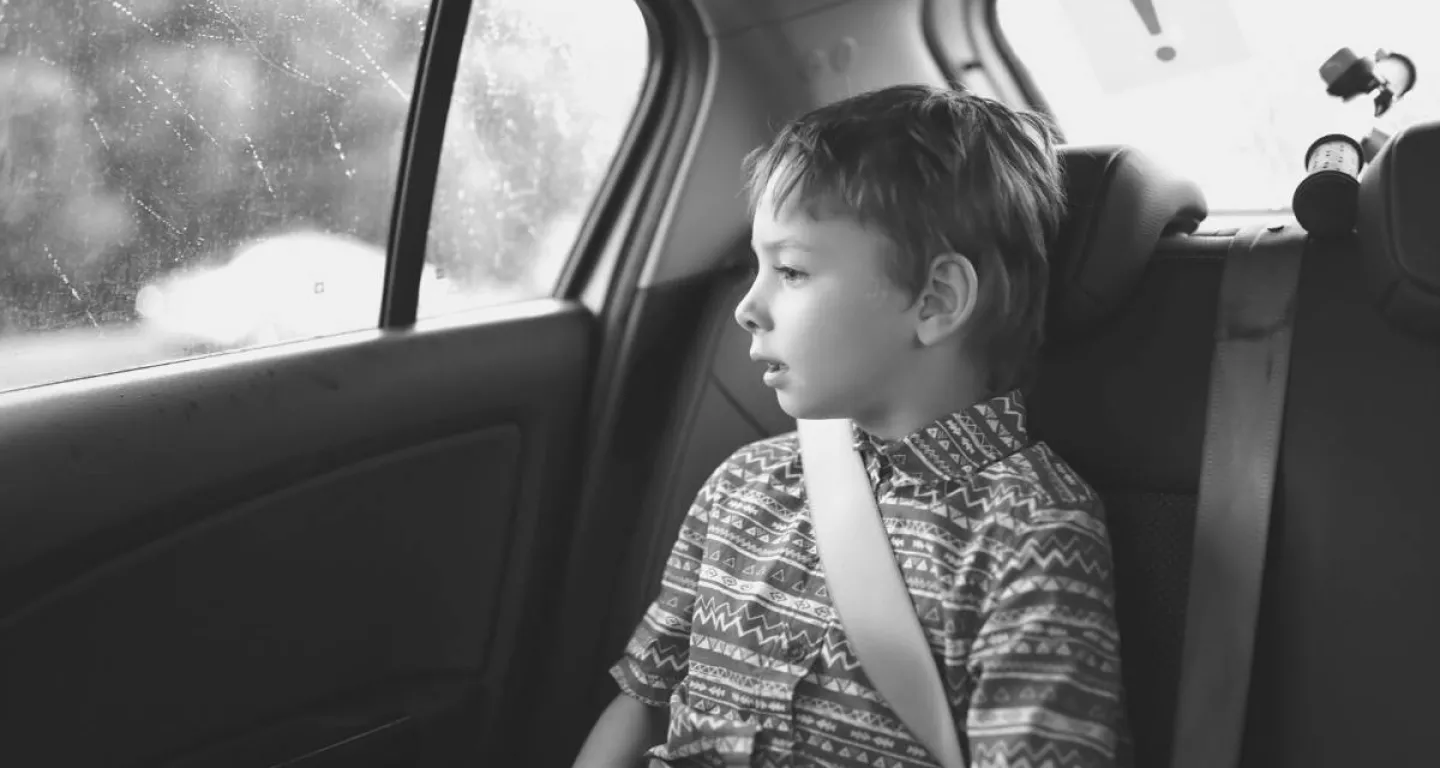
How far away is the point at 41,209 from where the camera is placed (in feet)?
4.50

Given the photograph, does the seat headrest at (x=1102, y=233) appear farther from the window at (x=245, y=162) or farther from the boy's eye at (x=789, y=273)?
the window at (x=245, y=162)

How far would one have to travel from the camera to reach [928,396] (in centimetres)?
138

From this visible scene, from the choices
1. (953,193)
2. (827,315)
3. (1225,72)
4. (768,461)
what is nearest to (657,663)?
(768,461)

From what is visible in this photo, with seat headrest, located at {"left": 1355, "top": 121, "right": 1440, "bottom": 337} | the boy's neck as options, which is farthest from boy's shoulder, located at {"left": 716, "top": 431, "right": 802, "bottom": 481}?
seat headrest, located at {"left": 1355, "top": 121, "right": 1440, "bottom": 337}

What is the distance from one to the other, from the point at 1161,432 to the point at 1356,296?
24 centimetres

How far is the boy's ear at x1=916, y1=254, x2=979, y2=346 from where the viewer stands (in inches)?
52.0

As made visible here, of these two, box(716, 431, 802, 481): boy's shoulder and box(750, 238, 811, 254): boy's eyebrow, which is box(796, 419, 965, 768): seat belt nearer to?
box(716, 431, 802, 481): boy's shoulder

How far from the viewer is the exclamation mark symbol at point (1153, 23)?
6.36 ft

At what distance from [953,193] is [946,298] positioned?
0.11m

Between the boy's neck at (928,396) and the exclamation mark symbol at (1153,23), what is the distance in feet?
2.72

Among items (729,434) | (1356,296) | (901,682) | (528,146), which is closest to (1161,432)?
(1356,296)

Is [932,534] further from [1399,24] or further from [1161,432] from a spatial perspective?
[1399,24]

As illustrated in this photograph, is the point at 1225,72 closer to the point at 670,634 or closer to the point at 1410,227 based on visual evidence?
the point at 1410,227

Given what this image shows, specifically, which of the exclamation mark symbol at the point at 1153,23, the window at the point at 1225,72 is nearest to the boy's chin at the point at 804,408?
the window at the point at 1225,72
